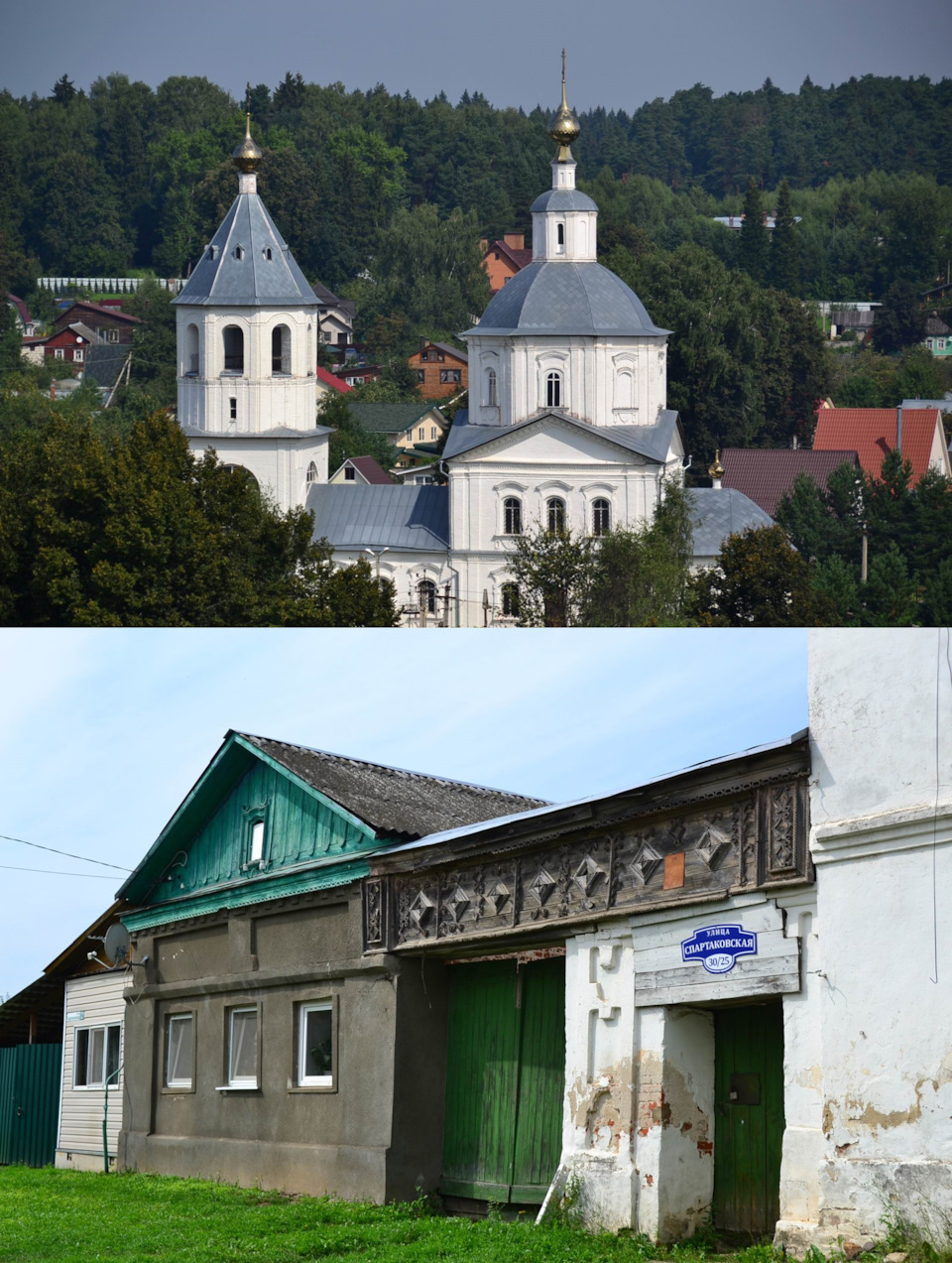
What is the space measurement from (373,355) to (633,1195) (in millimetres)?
42618

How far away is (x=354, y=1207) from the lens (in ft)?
27.7

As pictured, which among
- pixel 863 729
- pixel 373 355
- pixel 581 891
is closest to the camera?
pixel 863 729

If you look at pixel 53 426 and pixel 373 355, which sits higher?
pixel 373 355

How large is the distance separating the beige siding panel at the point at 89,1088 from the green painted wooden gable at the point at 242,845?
99 cm

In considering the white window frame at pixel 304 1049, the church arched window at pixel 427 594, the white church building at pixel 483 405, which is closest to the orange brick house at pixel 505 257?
the white church building at pixel 483 405

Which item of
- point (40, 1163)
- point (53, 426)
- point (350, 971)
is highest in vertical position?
point (53, 426)

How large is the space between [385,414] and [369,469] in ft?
10.9

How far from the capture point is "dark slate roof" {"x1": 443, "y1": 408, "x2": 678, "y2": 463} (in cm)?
4075

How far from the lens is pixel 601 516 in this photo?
39.8m

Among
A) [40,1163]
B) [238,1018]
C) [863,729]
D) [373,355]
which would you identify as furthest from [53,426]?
[863,729]

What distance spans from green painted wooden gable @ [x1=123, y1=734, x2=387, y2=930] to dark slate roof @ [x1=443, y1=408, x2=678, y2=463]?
29.9m

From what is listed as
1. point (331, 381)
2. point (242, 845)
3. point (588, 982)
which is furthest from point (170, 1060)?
point (331, 381)

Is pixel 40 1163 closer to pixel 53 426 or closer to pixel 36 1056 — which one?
pixel 36 1056

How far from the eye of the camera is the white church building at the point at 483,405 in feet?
134
